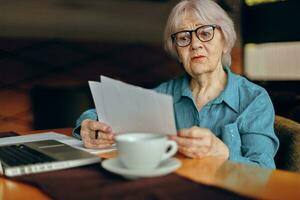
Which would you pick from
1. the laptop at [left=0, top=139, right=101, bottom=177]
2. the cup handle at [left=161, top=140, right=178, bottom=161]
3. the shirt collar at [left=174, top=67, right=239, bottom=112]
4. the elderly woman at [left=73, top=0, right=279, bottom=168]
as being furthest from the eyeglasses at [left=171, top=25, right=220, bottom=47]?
the cup handle at [left=161, top=140, right=178, bottom=161]

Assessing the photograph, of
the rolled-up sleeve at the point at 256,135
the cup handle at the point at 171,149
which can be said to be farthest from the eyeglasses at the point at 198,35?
the cup handle at the point at 171,149

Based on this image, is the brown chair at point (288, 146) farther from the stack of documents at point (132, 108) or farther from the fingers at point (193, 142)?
the stack of documents at point (132, 108)

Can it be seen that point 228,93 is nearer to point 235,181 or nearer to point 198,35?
point 198,35

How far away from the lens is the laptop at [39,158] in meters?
0.88

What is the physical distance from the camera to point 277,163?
4.20 feet

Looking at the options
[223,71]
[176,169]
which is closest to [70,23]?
[223,71]

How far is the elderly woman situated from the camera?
1.19m

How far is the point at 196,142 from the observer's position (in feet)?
3.18

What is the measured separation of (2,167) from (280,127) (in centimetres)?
80

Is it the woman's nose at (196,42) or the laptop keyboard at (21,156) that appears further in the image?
the woman's nose at (196,42)

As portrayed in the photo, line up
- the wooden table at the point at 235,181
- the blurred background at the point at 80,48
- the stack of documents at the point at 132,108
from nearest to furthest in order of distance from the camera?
the wooden table at the point at 235,181 < the stack of documents at the point at 132,108 < the blurred background at the point at 80,48

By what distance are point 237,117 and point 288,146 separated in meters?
0.17

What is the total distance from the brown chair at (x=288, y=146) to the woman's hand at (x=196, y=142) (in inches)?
12.2

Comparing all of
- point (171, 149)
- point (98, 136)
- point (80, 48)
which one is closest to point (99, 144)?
point (98, 136)
